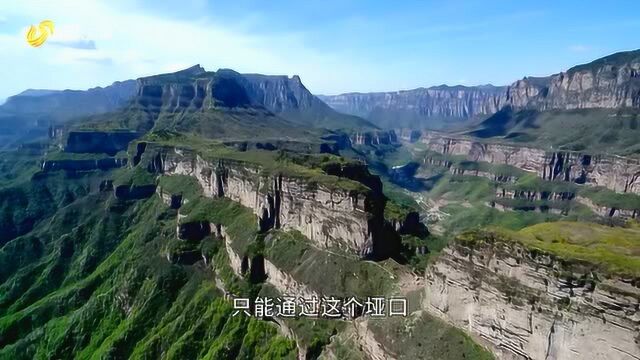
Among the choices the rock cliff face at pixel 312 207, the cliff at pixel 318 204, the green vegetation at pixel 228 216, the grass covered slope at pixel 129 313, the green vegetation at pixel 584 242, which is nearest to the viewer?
the green vegetation at pixel 584 242

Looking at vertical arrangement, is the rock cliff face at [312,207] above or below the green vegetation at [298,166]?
below

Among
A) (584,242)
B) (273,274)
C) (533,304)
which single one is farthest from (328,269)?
(584,242)

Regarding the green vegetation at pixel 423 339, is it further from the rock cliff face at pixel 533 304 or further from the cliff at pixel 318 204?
the cliff at pixel 318 204

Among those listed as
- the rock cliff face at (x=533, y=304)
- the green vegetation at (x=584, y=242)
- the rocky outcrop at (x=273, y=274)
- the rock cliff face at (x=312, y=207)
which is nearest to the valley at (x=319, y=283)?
the rock cliff face at (x=533, y=304)

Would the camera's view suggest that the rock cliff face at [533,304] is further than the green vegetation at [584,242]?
No

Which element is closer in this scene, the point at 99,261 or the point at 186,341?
the point at 186,341

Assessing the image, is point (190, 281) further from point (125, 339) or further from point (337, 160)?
point (337, 160)

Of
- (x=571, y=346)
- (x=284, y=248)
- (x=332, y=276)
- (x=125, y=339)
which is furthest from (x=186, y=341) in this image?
(x=571, y=346)
